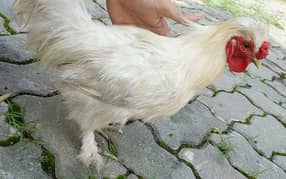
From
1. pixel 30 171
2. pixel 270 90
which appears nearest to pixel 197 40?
pixel 30 171

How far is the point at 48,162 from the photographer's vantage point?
2025 millimetres

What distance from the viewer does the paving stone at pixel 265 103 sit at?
3.24m

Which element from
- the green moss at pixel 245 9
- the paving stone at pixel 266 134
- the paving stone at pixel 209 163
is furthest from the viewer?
the green moss at pixel 245 9

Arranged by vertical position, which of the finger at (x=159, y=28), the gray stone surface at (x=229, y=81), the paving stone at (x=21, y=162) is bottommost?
the gray stone surface at (x=229, y=81)

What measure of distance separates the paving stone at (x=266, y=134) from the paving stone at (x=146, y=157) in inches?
26.5

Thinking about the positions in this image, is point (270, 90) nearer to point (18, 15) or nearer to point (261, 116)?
point (261, 116)

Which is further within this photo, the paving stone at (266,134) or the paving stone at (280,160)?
the paving stone at (266,134)

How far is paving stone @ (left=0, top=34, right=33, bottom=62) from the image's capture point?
8.59ft

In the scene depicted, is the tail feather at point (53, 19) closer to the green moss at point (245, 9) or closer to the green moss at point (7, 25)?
the green moss at point (7, 25)

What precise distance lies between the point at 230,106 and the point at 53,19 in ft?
5.22

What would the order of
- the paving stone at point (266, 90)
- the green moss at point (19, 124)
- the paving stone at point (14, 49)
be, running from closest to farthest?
1. the green moss at point (19, 124)
2. the paving stone at point (14, 49)
3. the paving stone at point (266, 90)

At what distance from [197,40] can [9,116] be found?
102cm

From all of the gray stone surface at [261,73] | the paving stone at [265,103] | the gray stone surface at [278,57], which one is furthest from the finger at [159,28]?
the gray stone surface at [278,57]

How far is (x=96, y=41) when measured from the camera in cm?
195
